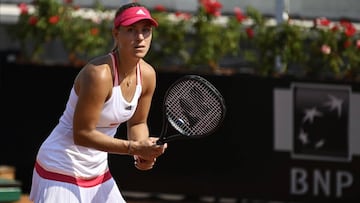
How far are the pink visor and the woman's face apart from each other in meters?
0.02

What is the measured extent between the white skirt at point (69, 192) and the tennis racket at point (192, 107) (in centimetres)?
43

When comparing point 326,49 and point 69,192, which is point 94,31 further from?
point 69,192

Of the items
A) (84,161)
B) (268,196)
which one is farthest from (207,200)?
(84,161)

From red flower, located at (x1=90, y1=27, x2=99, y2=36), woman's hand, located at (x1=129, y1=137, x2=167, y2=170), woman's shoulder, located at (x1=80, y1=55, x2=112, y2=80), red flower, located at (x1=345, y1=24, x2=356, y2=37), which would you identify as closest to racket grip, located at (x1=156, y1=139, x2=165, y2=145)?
woman's hand, located at (x1=129, y1=137, x2=167, y2=170)

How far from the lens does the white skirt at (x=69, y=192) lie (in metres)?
5.38

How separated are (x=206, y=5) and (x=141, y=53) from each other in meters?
5.93

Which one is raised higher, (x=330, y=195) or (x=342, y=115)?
(x=342, y=115)

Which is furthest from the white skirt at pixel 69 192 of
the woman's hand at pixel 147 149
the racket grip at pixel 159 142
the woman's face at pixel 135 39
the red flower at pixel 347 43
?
the red flower at pixel 347 43

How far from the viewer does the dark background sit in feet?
32.6

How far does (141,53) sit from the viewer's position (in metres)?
5.22

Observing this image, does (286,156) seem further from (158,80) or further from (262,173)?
(158,80)

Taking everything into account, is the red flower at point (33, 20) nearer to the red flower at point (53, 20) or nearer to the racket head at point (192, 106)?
the red flower at point (53, 20)

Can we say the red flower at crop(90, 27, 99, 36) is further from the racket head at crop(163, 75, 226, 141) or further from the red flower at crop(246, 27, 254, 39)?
the racket head at crop(163, 75, 226, 141)

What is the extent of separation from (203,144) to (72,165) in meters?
4.78
